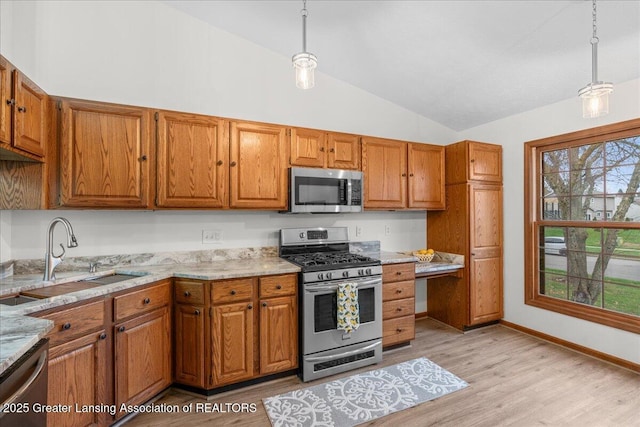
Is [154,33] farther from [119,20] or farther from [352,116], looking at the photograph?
[352,116]

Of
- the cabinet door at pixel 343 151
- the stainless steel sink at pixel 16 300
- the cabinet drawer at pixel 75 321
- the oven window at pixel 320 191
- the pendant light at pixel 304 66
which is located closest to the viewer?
the cabinet drawer at pixel 75 321

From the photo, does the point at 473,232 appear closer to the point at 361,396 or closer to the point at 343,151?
the point at 343,151

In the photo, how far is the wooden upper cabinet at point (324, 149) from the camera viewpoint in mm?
2990

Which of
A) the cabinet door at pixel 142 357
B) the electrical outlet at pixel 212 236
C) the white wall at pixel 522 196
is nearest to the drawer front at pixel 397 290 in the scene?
the white wall at pixel 522 196

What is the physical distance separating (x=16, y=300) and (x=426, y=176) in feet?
12.3

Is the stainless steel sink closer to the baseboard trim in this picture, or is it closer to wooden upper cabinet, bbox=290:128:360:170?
wooden upper cabinet, bbox=290:128:360:170

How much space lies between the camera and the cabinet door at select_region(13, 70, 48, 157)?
1.83m

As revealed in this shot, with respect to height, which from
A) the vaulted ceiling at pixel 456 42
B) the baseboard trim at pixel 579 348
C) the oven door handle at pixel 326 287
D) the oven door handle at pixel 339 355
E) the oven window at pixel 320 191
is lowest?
the baseboard trim at pixel 579 348

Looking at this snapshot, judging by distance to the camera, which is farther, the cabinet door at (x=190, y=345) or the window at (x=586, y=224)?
the window at (x=586, y=224)

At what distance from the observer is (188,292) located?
2.35 metres

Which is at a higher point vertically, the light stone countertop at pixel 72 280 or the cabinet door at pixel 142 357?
the light stone countertop at pixel 72 280

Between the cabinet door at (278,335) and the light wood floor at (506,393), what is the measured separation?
0.18 metres

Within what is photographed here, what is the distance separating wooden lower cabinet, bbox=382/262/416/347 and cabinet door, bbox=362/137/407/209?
742 mm

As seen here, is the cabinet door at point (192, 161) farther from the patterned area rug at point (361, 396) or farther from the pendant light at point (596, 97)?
the pendant light at point (596, 97)
